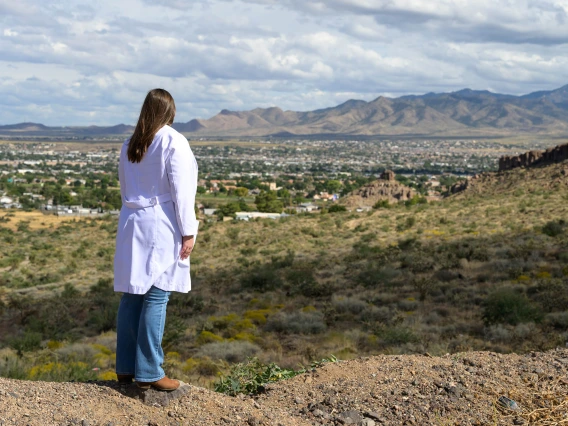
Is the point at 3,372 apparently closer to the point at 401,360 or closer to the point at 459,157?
the point at 401,360

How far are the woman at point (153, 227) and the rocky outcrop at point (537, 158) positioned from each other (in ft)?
143

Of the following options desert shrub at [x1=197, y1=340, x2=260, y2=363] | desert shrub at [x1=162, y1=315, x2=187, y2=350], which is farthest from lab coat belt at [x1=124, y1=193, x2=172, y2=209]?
desert shrub at [x1=162, y1=315, x2=187, y2=350]

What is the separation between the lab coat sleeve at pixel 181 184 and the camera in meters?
4.18

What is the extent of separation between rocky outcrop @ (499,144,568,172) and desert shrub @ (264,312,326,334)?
119 feet

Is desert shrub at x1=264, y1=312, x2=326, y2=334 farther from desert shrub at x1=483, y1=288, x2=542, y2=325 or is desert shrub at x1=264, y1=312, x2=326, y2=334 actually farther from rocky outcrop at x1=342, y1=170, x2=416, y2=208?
rocky outcrop at x1=342, y1=170, x2=416, y2=208

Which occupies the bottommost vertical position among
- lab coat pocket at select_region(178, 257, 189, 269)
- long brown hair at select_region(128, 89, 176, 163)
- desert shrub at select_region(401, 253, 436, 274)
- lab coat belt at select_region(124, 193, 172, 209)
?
desert shrub at select_region(401, 253, 436, 274)

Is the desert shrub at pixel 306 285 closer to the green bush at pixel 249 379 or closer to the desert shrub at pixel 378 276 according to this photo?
the desert shrub at pixel 378 276

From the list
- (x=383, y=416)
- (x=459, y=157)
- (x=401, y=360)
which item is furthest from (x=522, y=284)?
(x=459, y=157)

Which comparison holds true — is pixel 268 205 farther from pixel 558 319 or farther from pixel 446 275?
pixel 558 319

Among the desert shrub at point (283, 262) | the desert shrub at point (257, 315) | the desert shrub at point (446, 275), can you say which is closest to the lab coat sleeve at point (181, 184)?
the desert shrub at point (257, 315)

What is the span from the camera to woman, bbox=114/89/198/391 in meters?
4.18

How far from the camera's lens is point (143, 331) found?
170 inches

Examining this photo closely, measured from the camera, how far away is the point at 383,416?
4512mm

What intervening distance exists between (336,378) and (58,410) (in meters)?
2.19
